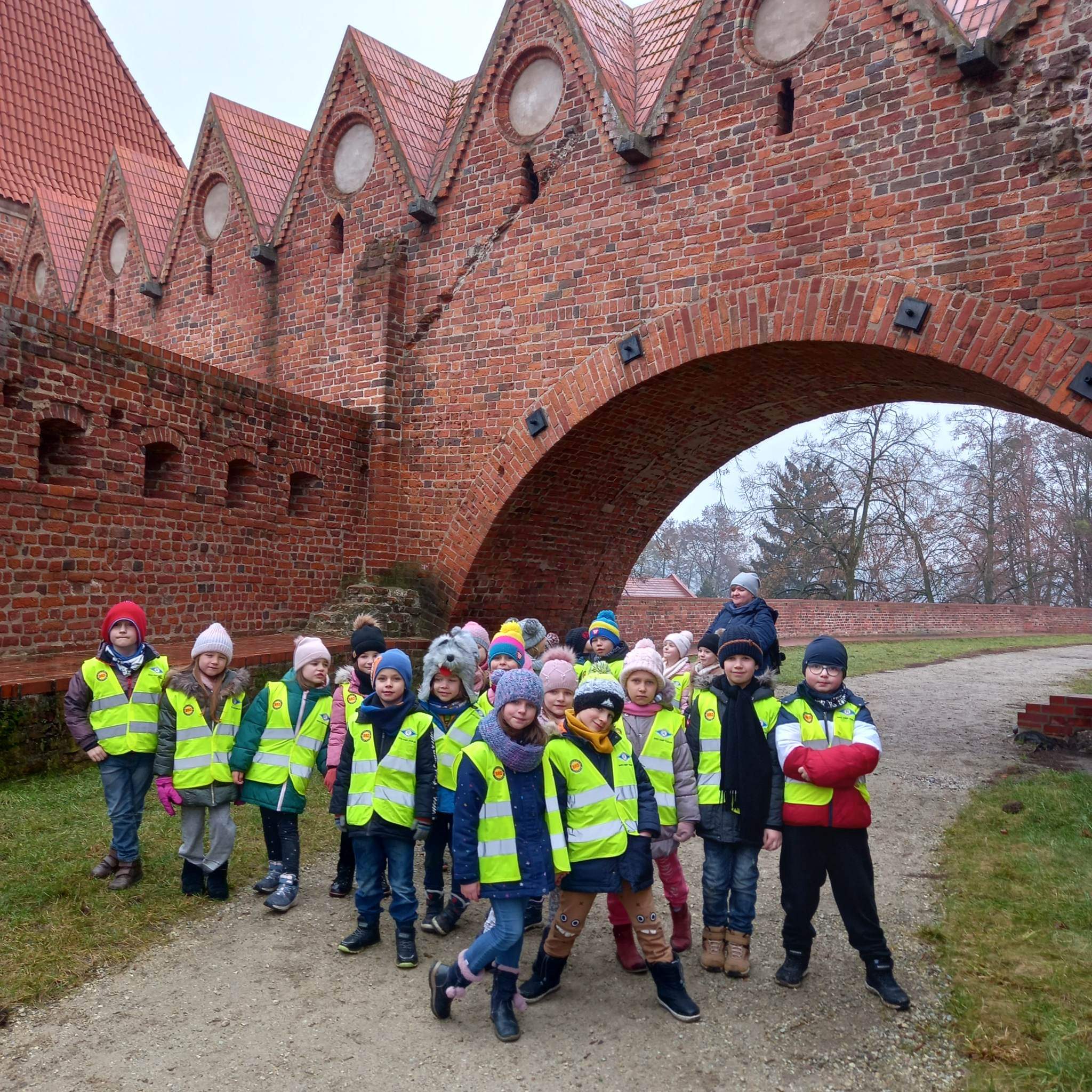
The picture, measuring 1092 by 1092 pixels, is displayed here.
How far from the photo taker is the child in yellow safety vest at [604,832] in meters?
3.68

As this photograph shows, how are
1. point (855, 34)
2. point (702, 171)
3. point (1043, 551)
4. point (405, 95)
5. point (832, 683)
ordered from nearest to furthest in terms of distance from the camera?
point (832, 683) < point (855, 34) < point (702, 171) < point (405, 95) < point (1043, 551)

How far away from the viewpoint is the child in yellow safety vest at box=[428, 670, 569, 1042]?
3.57 metres

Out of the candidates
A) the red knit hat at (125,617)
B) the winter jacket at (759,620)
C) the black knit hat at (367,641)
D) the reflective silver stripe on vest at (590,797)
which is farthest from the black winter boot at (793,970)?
the red knit hat at (125,617)

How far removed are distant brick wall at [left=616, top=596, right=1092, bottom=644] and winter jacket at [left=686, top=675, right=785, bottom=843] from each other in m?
13.5

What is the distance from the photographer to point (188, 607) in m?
9.61

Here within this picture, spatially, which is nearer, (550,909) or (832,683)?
(832,683)

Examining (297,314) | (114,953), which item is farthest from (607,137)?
(114,953)

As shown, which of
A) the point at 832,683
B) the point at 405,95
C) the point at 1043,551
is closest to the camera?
the point at 832,683

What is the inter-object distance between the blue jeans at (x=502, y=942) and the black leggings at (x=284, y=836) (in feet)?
5.34

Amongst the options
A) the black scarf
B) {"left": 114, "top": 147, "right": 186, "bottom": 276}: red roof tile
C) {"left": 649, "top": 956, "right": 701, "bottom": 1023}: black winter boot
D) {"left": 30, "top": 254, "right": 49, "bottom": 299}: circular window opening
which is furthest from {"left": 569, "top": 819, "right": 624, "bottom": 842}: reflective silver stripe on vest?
{"left": 30, "top": 254, "right": 49, "bottom": 299}: circular window opening

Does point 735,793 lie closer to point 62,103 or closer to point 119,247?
point 119,247

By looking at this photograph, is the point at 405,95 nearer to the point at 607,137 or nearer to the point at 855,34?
the point at 607,137

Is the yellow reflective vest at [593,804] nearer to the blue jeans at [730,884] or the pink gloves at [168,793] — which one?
the blue jeans at [730,884]

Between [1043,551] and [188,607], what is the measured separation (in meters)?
37.6
